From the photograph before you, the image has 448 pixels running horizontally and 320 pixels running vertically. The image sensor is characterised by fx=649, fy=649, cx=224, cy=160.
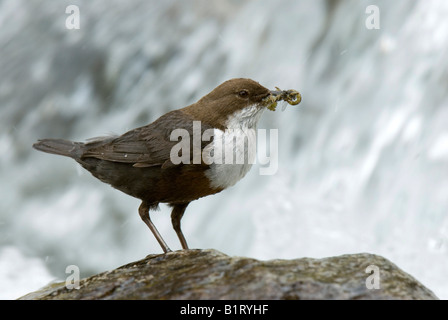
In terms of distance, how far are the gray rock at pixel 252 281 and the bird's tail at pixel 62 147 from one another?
113cm

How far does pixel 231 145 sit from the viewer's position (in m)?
3.52

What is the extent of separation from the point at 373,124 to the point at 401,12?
4.08ft

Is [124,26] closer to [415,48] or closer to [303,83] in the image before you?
[303,83]

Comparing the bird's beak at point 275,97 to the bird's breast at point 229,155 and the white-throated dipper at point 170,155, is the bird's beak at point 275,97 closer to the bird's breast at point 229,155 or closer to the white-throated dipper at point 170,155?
the white-throated dipper at point 170,155

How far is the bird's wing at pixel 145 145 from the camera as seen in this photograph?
140 inches

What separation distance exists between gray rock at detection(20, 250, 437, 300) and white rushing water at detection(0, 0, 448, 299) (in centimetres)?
313

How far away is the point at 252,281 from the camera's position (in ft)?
8.33

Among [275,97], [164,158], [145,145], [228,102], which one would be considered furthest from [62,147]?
[275,97]

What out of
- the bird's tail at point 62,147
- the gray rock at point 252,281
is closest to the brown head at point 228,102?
the bird's tail at point 62,147

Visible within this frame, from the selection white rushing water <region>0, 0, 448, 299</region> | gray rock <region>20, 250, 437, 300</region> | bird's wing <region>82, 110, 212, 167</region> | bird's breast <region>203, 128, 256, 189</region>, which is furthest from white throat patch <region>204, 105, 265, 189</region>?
white rushing water <region>0, 0, 448, 299</region>

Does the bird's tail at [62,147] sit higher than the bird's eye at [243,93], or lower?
lower

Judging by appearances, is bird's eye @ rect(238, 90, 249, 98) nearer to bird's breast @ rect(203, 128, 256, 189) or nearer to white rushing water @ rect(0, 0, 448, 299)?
bird's breast @ rect(203, 128, 256, 189)

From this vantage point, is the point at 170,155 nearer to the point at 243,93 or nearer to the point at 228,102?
the point at 228,102

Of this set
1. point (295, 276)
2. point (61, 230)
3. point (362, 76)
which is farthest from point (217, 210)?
point (295, 276)
